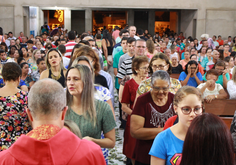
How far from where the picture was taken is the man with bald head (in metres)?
1.47

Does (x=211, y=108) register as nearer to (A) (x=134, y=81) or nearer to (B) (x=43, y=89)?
(A) (x=134, y=81)

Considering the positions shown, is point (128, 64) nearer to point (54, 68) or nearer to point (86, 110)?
point (54, 68)

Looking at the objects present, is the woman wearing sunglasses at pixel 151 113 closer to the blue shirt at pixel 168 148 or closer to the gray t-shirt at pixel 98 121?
the gray t-shirt at pixel 98 121

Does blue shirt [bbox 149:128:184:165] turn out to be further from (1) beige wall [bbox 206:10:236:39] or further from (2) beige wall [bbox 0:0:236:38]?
(1) beige wall [bbox 206:10:236:39]

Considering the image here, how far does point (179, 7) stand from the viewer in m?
20.3

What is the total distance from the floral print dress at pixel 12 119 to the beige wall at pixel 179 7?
17.4m

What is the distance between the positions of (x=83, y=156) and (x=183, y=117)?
0.98m

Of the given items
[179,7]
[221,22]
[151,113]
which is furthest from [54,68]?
[221,22]

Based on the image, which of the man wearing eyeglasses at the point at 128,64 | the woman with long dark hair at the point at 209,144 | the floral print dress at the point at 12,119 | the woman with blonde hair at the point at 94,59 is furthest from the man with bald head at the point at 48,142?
the man wearing eyeglasses at the point at 128,64

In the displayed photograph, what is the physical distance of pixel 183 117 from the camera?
88.4 inches

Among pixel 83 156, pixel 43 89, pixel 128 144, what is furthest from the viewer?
pixel 128 144

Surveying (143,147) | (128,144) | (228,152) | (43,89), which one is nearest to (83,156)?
(43,89)

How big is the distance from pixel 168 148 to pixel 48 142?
39.6 inches

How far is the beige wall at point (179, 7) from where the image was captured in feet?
Result: 64.4
